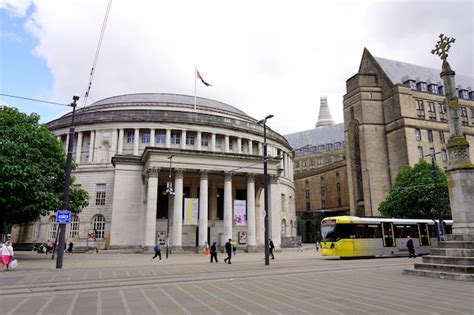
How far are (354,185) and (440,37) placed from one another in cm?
5867

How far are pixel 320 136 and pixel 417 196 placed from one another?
6878 centimetres

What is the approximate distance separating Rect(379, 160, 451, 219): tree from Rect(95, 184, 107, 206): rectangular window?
4114 cm

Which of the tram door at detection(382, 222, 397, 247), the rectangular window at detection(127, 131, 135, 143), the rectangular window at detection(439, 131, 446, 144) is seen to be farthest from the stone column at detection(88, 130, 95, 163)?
the rectangular window at detection(439, 131, 446, 144)

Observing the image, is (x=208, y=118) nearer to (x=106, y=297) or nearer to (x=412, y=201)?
(x=412, y=201)

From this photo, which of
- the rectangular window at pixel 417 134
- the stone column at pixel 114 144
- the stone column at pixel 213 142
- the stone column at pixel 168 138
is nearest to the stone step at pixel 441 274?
the stone column at pixel 213 142

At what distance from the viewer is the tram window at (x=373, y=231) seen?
29.5 m

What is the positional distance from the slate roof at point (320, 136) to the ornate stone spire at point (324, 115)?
59.6 metres

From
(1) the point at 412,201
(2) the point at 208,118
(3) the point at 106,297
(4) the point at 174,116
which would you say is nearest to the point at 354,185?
(1) the point at 412,201

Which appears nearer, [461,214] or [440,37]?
[461,214]

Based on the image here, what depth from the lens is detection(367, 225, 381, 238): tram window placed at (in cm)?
2947

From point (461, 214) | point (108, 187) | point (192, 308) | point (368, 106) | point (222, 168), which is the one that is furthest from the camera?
point (368, 106)

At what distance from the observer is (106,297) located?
1053 centimetres

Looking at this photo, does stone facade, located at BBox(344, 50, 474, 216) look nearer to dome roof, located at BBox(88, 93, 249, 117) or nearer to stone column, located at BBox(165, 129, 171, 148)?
dome roof, located at BBox(88, 93, 249, 117)

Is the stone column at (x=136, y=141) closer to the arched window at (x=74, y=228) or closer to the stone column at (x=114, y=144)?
the stone column at (x=114, y=144)
